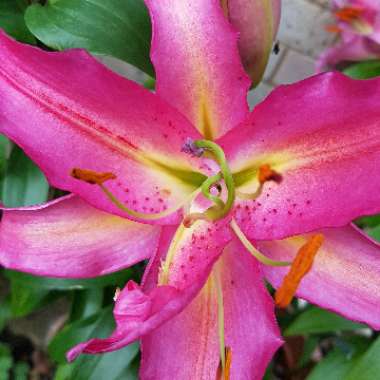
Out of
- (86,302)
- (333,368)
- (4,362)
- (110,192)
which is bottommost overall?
(4,362)

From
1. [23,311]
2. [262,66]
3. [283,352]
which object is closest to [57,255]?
[262,66]

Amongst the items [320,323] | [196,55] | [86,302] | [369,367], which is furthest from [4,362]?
[196,55]

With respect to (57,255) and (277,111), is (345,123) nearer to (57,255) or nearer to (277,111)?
(277,111)

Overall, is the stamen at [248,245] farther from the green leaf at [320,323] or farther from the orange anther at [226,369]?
the green leaf at [320,323]

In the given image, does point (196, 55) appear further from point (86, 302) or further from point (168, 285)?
point (86, 302)

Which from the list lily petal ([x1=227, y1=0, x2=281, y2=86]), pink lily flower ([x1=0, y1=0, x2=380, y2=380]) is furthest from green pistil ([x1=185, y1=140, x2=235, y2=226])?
lily petal ([x1=227, y1=0, x2=281, y2=86])

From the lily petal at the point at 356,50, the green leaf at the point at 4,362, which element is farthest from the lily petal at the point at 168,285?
the green leaf at the point at 4,362
